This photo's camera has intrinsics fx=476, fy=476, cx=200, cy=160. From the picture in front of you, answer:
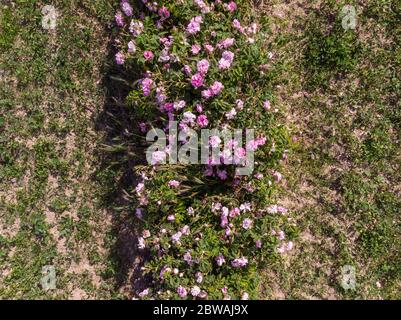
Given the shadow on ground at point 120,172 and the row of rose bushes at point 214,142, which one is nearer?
the row of rose bushes at point 214,142

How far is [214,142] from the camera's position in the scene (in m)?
4.45

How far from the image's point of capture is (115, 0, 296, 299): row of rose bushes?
4.56 meters

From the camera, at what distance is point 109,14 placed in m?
5.52

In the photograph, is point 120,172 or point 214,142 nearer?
point 214,142

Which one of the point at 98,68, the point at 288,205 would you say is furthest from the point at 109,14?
the point at 288,205

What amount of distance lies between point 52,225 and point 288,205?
2717 mm

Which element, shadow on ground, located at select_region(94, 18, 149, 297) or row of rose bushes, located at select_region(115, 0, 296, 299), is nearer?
row of rose bushes, located at select_region(115, 0, 296, 299)

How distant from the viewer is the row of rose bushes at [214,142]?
4559mm

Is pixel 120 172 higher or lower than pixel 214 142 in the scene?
lower

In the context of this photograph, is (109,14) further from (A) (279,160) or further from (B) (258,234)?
(B) (258,234)
